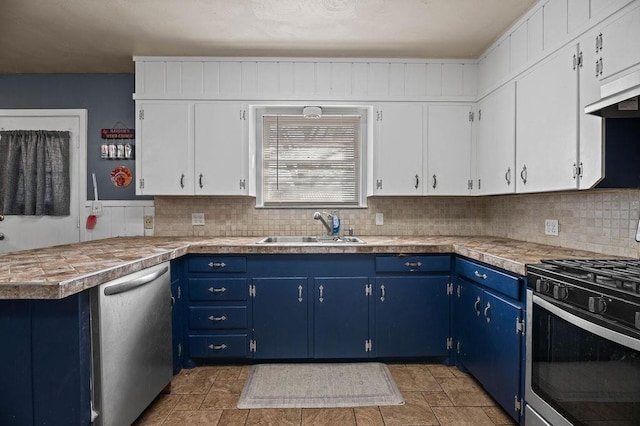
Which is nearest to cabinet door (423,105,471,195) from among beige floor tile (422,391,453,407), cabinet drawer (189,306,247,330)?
beige floor tile (422,391,453,407)

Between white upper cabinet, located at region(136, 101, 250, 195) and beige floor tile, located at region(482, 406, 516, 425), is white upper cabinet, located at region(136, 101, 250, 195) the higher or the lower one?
the higher one

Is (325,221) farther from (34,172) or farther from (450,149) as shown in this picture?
(34,172)

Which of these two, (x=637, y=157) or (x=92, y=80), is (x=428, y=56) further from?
(x=92, y=80)

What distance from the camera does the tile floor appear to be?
214 centimetres

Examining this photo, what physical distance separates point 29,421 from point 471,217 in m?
3.32

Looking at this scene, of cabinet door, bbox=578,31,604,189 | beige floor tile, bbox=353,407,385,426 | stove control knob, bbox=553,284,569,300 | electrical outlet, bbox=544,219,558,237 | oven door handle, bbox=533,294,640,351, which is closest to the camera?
oven door handle, bbox=533,294,640,351

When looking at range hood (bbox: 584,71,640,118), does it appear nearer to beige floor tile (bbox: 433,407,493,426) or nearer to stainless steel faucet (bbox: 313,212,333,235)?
beige floor tile (bbox: 433,407,493,426)

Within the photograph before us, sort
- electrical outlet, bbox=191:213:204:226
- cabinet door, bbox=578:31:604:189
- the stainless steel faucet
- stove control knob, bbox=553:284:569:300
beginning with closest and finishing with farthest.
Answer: stove control knob, bbox=553:284:569:300
cabinet door, bbox=578:31:604:189
the stainless steel faucet
electrical outlet, bbox=191:213:204:226

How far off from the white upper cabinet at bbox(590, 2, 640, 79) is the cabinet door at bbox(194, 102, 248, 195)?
2.37 m

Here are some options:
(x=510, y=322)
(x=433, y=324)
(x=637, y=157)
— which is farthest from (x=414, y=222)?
(x=637, y=157)

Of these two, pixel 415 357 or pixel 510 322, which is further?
pixel 415 357

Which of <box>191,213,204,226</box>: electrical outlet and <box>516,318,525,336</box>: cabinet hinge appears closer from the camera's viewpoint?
<box>516,318,525,336</box>: cabinet hinge

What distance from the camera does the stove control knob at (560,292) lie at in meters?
1.56

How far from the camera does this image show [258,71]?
10.5 feet
